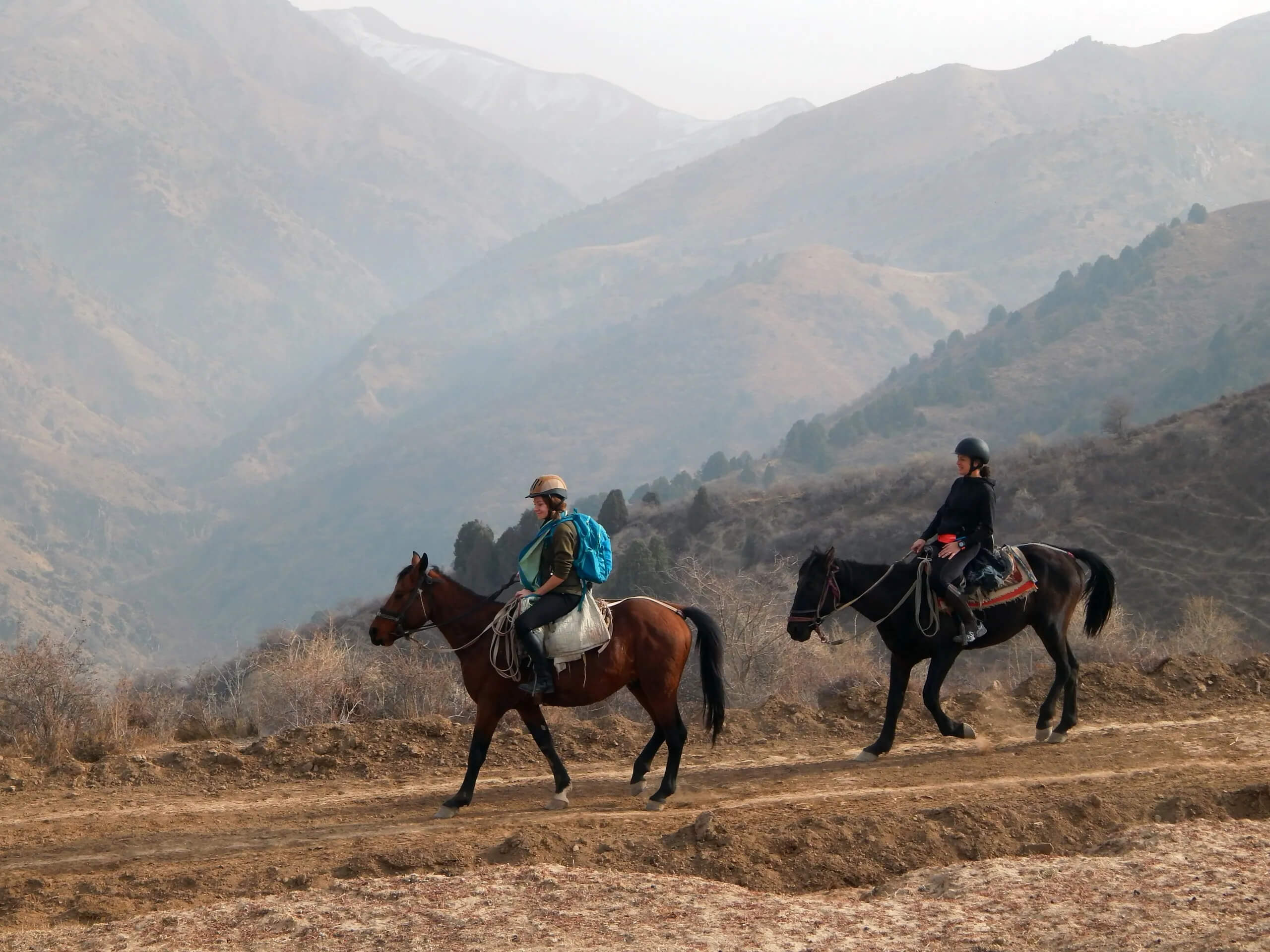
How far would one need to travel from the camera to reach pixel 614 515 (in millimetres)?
81000

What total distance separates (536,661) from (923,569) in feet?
15.0

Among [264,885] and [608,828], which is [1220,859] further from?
[264,885]

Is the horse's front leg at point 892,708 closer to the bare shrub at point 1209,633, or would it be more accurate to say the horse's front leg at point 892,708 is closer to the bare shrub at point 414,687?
the bare shrub at point 414,687

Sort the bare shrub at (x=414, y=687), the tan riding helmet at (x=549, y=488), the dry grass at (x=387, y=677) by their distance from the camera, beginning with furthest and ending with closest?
the bare shrub at (x=414, y=687), the dry grass at (x=387, y=677), the tan riding helmet at (x=549, y=488)

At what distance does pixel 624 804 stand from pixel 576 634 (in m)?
1.66

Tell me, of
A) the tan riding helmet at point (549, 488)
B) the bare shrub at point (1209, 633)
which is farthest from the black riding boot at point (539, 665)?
the bare shrub at point (1209, 633)

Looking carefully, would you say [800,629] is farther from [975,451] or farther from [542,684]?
[542,684]

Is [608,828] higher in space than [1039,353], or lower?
lower

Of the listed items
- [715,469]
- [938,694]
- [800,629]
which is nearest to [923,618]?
[938,694]

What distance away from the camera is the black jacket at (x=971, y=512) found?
12898 millimetres

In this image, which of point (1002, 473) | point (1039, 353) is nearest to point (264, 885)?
point (1002, 473)

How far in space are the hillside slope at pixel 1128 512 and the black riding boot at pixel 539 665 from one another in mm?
41545

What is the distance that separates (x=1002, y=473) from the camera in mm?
66438

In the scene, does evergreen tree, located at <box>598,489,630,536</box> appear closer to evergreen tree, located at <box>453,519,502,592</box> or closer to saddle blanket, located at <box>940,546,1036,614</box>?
evergreen tree, located at <box>453,519,502,592</box>
